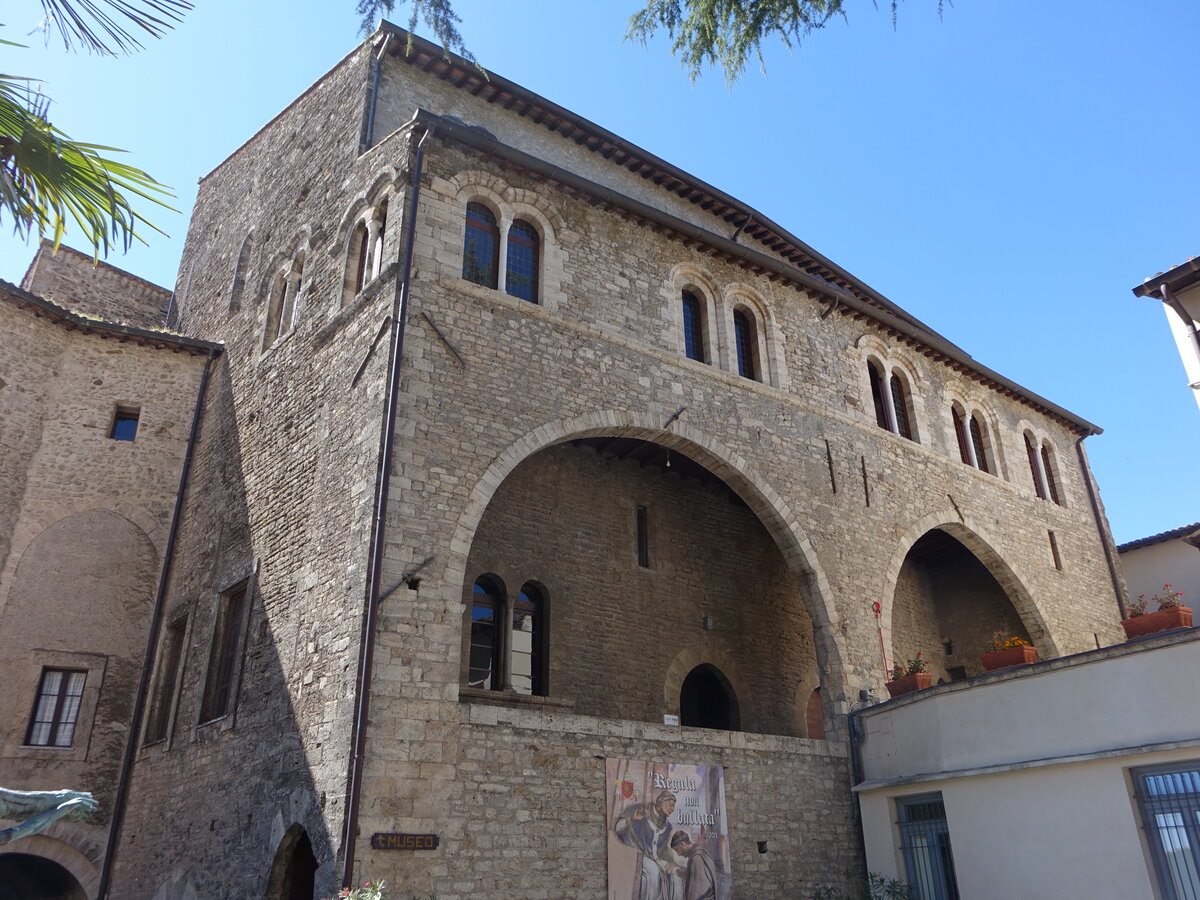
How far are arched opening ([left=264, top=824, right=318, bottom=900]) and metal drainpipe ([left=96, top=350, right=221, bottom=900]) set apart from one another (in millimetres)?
4486

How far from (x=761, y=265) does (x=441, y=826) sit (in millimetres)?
10039

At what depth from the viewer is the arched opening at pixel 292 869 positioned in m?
9.93

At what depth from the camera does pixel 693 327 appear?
580 inches

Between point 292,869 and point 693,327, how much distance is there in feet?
30.3

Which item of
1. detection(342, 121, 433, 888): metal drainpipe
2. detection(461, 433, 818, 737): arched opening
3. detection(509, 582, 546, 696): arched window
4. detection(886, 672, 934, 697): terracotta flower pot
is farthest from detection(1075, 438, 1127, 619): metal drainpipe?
detection(342, 121, 433, 888): metal drainpipe

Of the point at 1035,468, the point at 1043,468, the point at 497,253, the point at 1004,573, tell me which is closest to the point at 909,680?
the point at 1004,573

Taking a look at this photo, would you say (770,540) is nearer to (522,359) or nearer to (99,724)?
(522,359)

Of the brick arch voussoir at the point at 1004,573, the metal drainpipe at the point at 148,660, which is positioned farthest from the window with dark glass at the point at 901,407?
the metal drainpipe at the point at 148,660

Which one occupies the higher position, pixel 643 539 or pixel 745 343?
pixel 745 343

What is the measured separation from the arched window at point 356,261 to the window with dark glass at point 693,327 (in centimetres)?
480

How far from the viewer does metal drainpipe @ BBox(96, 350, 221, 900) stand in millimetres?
13162

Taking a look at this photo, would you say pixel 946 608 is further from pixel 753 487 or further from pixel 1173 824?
pixel 1173 824

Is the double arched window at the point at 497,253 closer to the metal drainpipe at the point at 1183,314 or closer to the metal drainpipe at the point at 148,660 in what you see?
the metal drainpipe at the point at 148,660

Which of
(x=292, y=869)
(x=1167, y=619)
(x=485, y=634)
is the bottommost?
(x=292, y=869)
